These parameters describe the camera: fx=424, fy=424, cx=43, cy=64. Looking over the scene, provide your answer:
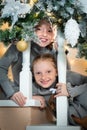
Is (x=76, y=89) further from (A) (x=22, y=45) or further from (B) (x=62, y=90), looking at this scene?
(A) (x=22, y=45)

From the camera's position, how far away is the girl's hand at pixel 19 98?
1521 mm

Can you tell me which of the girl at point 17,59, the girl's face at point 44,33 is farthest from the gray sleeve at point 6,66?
the girl's face at point 44,33

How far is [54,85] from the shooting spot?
1588mm

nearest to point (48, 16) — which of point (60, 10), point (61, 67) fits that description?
point (60, 10)

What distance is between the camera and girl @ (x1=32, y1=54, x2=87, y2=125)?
1550 millimetres

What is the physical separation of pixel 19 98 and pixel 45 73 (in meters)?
0.14

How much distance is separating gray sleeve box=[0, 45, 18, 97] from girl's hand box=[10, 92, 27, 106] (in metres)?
0.04

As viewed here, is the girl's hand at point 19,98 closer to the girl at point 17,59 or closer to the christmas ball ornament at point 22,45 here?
the girl at point 17,59

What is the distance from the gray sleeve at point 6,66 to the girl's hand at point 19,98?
0.04 meters

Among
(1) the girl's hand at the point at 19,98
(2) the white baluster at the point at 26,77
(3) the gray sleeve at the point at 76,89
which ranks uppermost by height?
(2) the white baluster at the point at 26,77

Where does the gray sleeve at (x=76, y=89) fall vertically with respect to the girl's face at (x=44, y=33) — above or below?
below

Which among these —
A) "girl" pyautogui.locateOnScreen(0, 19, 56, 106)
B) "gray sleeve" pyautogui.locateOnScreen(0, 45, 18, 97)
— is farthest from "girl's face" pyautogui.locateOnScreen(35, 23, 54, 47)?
"gray sleeve" pyautogui.locateOnScreen(0, 45, 18, 97)

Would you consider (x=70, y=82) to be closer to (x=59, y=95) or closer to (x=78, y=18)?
(x=59, y=95)

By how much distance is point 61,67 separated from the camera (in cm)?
153
